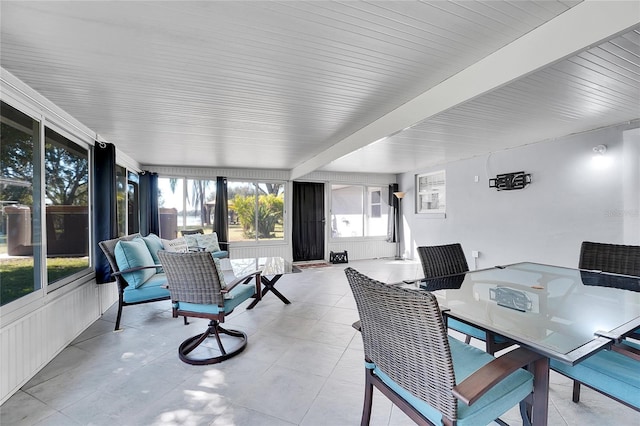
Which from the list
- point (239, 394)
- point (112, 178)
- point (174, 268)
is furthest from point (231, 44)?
point (112, 178)

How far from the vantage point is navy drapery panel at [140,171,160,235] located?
17.4 feet

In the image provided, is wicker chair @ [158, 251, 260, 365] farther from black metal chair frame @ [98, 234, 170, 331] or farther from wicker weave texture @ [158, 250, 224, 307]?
black metal chair frame @ [98, 234, 170, 331]

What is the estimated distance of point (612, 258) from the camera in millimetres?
2389

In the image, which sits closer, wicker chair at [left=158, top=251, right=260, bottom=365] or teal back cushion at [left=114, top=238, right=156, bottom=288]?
wicker chair at [left=158, top=251, right=260, bottom=365]

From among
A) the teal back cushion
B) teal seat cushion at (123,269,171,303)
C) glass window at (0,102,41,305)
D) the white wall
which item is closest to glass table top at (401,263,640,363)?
the white wall

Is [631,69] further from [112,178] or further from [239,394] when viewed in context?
[112,178]

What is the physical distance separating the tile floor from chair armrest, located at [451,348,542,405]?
2.52ft

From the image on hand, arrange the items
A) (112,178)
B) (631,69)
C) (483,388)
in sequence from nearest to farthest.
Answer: (483,388) < (631,69) < (112,178)

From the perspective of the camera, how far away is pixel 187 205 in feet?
19.5

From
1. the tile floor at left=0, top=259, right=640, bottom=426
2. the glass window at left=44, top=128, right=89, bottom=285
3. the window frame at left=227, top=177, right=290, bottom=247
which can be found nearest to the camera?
the tile floor at left=0, top=259, right=640, bottom=426

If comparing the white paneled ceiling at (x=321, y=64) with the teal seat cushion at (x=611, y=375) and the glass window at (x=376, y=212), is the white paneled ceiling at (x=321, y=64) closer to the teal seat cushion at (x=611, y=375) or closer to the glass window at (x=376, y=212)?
the teal seat cushion at (x=611, y=375)

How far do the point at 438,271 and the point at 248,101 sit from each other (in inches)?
87.8

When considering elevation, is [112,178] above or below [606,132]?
below

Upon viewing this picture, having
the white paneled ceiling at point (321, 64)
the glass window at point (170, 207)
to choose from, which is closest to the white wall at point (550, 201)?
the white paneled ceiling at point (321, 64)
